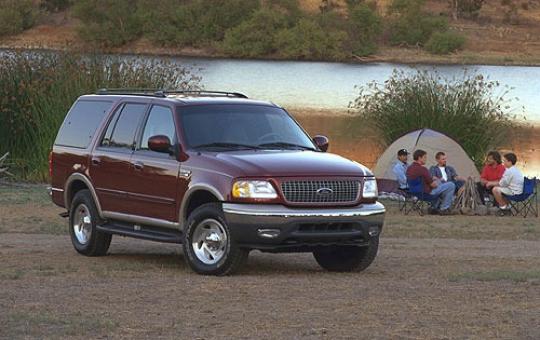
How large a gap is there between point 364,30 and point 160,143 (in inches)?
2925

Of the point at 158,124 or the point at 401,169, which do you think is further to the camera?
the point at 401,169

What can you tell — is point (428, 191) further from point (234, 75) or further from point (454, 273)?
point (234, 75)

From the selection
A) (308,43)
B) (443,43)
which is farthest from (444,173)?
(443,43)

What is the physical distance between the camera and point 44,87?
1042 inches

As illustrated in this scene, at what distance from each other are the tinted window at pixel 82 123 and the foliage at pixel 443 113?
12.2 metres

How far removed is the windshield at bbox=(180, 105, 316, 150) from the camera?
13.4 metres

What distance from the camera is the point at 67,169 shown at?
14.9m

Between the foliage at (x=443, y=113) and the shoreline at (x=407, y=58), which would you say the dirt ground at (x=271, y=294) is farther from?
the shoreline at (x=407, y=58)

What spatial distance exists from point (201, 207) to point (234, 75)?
46494 millimetres

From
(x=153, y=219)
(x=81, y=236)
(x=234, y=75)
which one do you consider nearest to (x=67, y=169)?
(x=81, y=236)

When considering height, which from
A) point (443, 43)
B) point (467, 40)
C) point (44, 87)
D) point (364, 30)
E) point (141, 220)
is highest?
point (141, 220)

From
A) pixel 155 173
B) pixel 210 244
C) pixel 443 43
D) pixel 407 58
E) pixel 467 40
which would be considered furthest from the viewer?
pixel 467 40

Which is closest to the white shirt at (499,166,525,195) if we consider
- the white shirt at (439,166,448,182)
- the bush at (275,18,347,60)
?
the white shirt at (439,166,448,182)

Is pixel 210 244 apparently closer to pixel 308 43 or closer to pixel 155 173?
pixel 155 173
